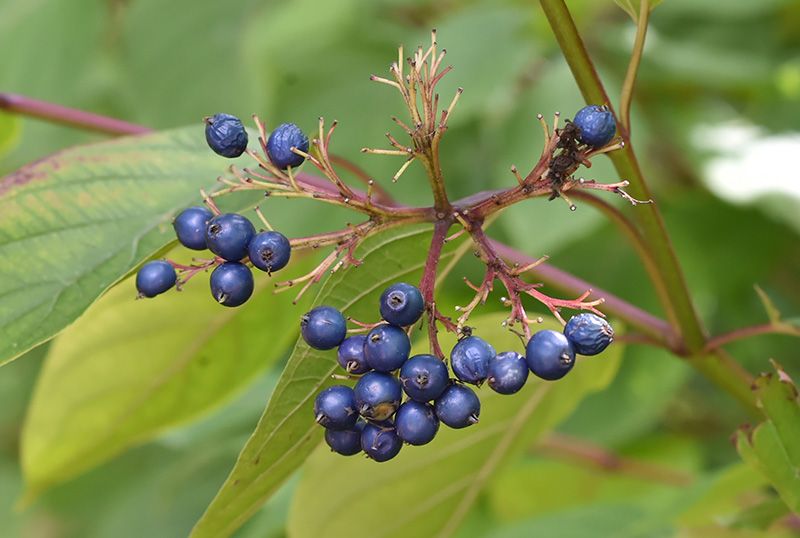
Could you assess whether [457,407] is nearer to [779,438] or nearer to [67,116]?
[779,438]

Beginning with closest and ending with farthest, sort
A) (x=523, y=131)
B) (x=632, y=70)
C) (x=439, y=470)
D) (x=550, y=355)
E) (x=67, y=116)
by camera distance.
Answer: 1. (x=550, y=355)
2. (x=632, y=70)
3. (x=67, y=116)
4. (x=439, y=470)
5. (x=523, y=131)

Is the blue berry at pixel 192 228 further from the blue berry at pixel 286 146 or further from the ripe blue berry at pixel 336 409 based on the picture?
the ripe blue berry at pixel 336 409

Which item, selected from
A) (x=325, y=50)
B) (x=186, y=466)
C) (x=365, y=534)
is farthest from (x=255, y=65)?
(x=365, y=534)

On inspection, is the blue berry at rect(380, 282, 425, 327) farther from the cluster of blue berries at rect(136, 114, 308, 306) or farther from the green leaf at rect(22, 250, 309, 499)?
the green leaf at rect(22, 250, 309, 499)

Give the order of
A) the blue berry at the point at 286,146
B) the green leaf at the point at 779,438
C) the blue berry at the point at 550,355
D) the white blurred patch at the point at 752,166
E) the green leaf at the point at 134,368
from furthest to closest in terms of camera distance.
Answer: the white blurred patch at the point at 752,166 < the green leaf at the point at 134,368 < the green leaf at the point at 779,438 < the blue berry at the point at 286,146 < the blue berry at the point at 550,355

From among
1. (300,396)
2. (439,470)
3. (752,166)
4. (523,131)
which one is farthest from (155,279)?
(752,166)

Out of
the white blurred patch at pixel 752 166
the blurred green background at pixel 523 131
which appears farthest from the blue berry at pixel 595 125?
the white blurred patch at pixel 752 166
